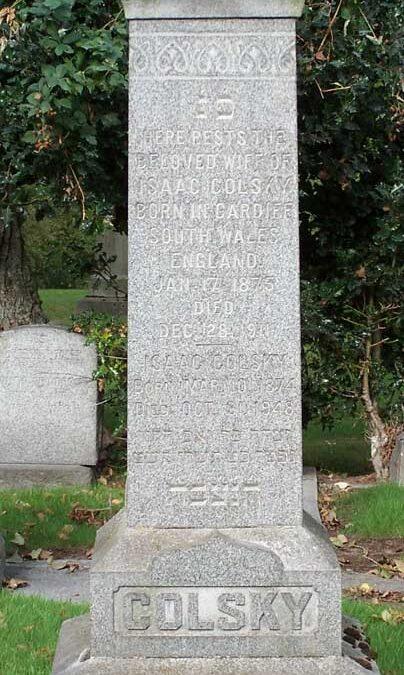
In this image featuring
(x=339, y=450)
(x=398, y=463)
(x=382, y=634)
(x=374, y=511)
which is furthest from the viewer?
(x=339, y=450)

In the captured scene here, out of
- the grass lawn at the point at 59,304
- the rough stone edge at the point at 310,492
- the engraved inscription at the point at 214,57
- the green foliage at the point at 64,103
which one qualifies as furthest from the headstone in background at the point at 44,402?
the grass lawn at the point at 59,304

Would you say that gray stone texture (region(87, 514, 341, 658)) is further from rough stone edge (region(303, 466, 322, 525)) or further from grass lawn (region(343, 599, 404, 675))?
rough stone edge (region(303, 466, 322, 525))

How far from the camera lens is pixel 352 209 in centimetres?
927

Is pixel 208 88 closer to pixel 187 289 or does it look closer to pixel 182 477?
pixel 187 289

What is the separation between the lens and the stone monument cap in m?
4.29

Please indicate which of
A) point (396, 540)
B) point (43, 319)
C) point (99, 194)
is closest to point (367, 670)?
point (396, 540)

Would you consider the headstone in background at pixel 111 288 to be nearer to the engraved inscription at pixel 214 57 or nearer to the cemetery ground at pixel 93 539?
the cemetery ground at pixel 93 539

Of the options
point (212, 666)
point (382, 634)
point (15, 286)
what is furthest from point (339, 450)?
point (212, 666)

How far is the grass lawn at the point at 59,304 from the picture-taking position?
22.0 meters

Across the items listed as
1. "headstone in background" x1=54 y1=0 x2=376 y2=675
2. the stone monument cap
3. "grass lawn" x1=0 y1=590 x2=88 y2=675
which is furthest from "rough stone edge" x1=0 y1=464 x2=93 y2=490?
the stone monument cap

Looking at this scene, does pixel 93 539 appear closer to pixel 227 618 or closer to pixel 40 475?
pixel 40 475

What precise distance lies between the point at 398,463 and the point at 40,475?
277cm

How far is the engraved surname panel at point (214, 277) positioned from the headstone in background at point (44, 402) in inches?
194

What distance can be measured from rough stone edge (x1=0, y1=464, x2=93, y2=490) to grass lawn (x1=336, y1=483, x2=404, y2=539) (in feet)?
7.12
